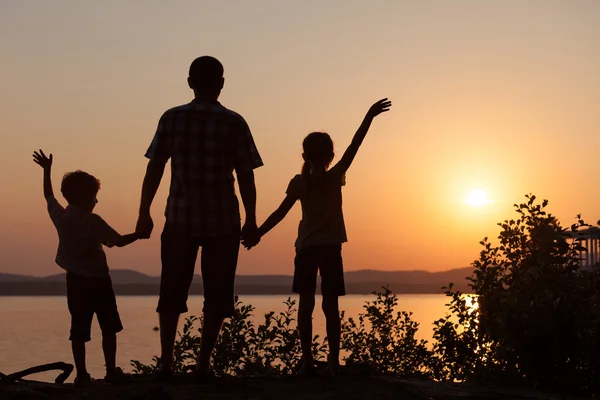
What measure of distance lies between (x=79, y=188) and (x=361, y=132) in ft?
8.47

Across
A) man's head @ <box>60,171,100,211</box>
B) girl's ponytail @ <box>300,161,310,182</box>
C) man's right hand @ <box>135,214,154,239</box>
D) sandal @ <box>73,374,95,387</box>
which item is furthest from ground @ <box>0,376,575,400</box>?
girl's ponytail @ <box>300,161,310,182</box>

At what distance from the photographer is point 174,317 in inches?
276

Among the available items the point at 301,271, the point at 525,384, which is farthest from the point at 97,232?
the point at 525,384

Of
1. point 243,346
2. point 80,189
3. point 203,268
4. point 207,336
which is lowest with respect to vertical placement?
point 243,346

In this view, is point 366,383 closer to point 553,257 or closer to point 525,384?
point 525,384

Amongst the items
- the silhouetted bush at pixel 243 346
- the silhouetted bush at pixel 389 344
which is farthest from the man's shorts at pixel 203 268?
the silhouetted bush at pixel 389 344

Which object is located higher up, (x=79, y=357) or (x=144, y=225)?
(x=144, y=225)

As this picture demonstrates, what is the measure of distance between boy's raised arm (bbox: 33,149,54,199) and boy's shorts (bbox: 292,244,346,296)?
2404 millimetres

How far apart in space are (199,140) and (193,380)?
1.94 m

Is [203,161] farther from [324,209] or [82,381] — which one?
[82,381]

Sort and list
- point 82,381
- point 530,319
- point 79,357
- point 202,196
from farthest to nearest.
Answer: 1. point 530,319
2. point 79,357
3. point 82,381
4. point 202,196

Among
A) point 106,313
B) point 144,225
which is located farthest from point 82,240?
point 144,225

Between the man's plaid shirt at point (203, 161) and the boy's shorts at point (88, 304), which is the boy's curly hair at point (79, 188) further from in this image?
the man's plaid shirt at point (203, 161)

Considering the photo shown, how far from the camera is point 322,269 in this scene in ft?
25.6
